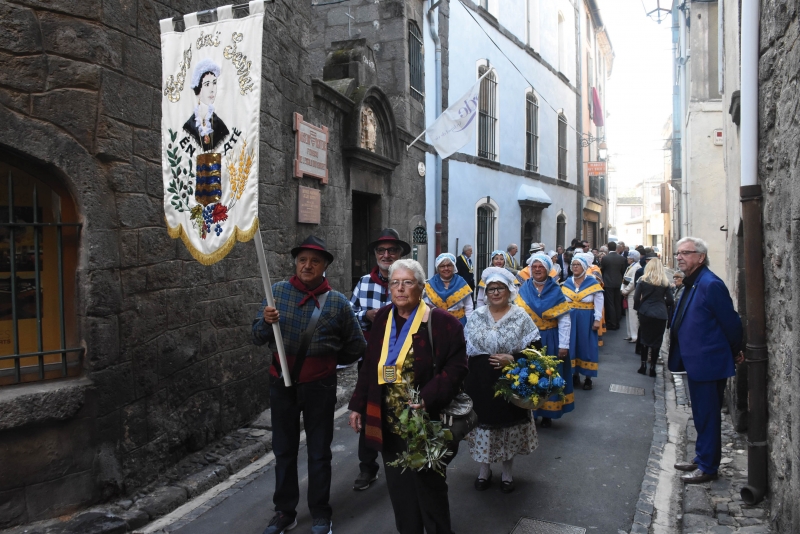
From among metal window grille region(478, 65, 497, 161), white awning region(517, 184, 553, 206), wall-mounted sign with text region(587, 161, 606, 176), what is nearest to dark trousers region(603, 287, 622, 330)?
metal window grille region(478, 65, 497, 161)

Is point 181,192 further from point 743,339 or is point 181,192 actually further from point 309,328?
point 743,339

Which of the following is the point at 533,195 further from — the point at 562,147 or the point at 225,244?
the point at 225,244

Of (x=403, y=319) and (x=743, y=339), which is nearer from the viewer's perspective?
(x=403, y=319)

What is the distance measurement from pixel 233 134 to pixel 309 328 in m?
1.26

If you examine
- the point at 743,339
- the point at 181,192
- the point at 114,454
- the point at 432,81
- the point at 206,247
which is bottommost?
the point at 114,454

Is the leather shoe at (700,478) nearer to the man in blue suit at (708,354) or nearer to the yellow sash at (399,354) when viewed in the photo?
the man in blue suit at (708,354)

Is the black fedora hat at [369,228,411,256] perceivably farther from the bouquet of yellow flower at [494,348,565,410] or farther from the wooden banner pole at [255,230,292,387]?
the wooden banner pole at [255,230,292,387]

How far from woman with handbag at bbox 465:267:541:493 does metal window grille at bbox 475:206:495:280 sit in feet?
37.1

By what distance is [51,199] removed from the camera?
428 centimetres

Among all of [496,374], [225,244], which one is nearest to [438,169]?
[496,374]

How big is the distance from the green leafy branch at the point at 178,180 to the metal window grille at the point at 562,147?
20.7m

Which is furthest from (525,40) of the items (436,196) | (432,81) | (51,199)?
(51,199)

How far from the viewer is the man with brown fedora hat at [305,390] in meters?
3.91

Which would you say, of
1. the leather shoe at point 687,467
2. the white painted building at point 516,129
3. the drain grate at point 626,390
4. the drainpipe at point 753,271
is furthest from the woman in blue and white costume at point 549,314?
the white painted building at point 516,129
